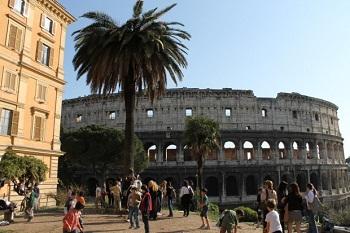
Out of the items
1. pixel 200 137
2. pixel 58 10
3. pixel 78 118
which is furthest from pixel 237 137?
pixel 58 10

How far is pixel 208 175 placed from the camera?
5347cm

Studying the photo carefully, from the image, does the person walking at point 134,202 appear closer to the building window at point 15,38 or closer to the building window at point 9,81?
the building window at point 9,81

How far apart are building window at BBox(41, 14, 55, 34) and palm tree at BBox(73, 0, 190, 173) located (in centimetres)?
687

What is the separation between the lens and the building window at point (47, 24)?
88.5ft

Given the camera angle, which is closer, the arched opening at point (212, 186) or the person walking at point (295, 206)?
the person walking at point (295, 206)

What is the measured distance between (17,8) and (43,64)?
442 centimetres

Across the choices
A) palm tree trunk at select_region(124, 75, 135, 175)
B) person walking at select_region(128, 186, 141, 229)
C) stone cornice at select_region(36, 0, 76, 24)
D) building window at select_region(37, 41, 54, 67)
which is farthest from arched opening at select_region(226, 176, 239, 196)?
person walking at select_region(128, 186, 141, 229)

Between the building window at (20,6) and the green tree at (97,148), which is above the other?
the building window at (20,6)

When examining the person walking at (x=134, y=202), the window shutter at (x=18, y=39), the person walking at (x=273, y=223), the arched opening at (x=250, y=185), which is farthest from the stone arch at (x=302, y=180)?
the person walking at (x=273, y=223)

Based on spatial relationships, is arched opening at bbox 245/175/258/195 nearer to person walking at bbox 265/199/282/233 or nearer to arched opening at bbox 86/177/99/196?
arched opening at bbox 86/177/99/196

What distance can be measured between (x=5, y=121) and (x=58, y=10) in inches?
436

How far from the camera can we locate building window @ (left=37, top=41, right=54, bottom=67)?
26.2m

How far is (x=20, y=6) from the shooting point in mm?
24641

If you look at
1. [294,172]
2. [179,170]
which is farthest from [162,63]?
[294,172]
